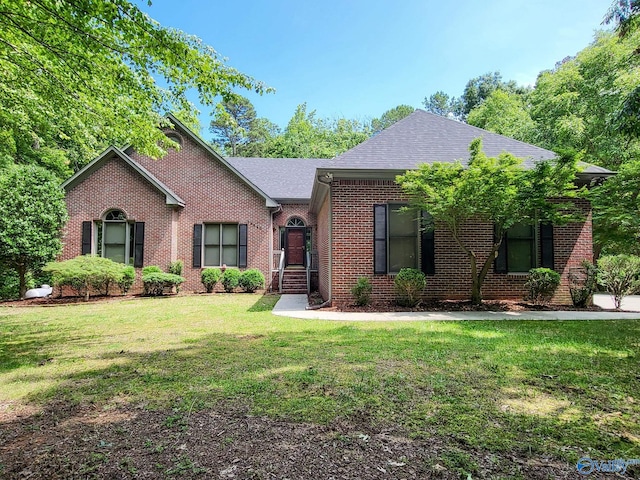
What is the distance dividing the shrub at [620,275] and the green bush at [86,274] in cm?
A: 1474

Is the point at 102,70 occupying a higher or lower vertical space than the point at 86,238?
higher

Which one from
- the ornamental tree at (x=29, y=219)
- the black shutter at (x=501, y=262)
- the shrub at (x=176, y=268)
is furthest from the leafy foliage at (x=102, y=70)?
the black shutter at (x=501, y=262)

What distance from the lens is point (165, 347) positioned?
5.23 m

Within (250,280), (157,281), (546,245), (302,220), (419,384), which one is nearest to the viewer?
(419,384)

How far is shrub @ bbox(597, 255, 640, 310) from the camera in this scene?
848 centimetres

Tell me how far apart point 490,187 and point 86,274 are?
40.4 ft

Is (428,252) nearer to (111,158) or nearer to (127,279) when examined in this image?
(127,279)

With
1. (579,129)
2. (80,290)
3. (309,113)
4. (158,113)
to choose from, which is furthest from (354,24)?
(309,113)

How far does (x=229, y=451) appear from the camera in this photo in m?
2.34

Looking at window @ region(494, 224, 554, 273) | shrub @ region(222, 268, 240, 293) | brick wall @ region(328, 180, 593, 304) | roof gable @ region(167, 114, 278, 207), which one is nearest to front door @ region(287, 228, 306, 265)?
roof gable @ region(167, 114, 278, 207)

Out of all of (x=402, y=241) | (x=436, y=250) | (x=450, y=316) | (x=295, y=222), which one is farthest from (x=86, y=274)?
(x=450, y=316)

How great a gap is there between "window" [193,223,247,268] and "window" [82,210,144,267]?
2255 millimetres

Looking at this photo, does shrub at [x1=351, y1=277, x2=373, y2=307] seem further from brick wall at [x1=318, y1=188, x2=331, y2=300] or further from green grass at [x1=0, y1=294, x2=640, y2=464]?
green grass at [x1=0, y1=294, x2=640, y2=464]

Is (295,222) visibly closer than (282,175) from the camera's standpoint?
Yes
